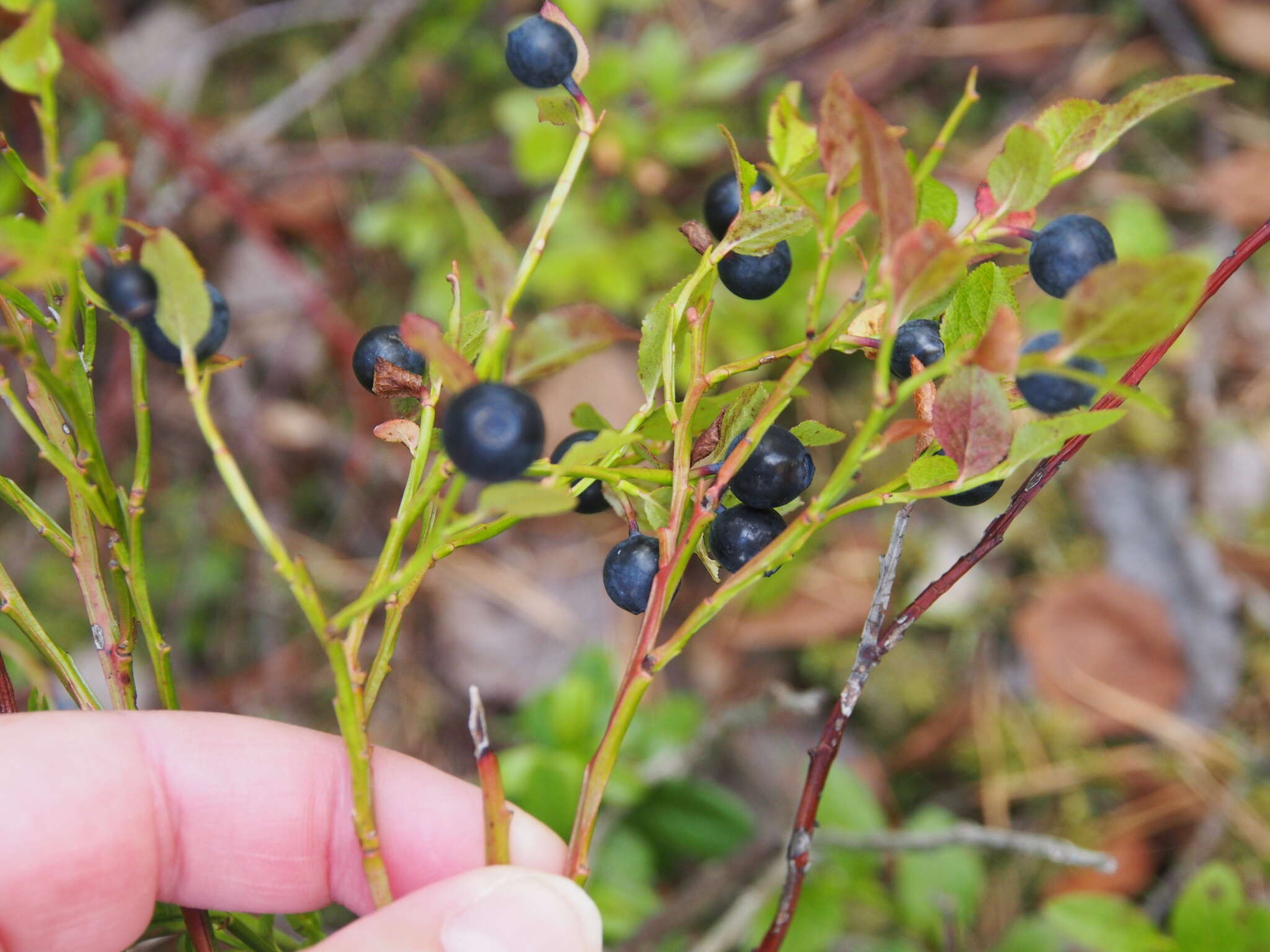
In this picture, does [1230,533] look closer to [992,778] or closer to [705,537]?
[992,778]

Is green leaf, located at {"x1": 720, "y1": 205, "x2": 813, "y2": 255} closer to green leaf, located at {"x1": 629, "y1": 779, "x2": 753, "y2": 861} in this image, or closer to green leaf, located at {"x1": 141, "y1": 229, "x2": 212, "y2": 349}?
green leaf, located at {"x1": 141, "y1": 229, "x2": 212, "y2": 349}

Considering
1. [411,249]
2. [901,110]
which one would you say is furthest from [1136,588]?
[411,249]

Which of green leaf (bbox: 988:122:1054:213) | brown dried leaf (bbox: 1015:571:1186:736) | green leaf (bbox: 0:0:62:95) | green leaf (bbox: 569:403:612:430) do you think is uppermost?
green leaf (bbox: 0:0:62:95)

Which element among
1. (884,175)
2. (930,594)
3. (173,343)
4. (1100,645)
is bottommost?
(1100,645)

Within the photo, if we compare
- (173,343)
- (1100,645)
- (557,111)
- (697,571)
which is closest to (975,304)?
(557,111)

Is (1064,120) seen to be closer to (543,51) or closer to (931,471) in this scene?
(931,471)

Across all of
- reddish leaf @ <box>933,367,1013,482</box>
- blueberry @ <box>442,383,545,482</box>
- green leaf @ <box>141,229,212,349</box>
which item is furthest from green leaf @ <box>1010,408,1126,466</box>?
green leaf @ <box>141,229,212,349</box>
